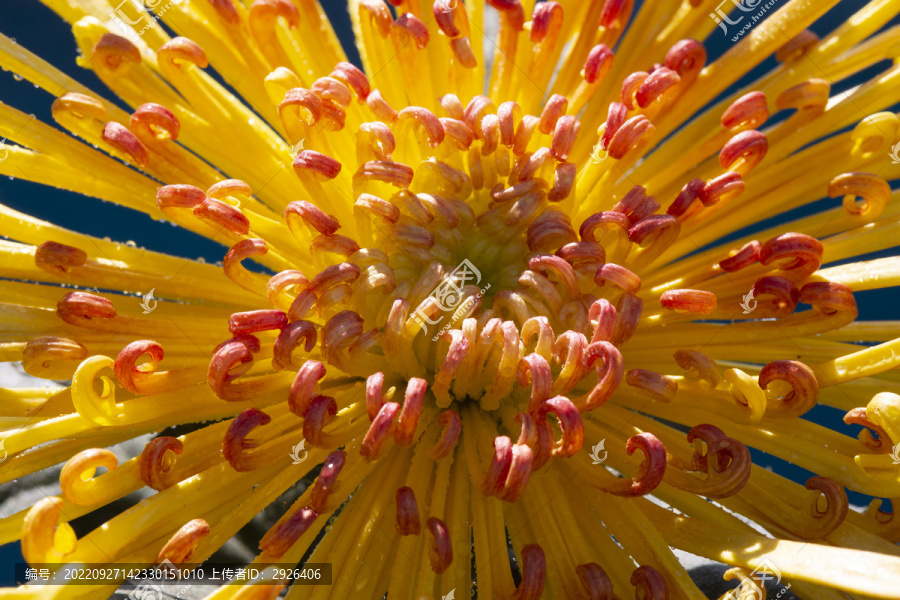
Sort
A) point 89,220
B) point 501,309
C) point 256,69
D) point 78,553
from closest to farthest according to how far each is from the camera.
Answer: point 78,553 < point 501,309 < point 256,69 < point 89,220

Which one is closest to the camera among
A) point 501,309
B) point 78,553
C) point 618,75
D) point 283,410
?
point 78,553

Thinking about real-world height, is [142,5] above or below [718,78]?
above

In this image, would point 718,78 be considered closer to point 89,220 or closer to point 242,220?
point 242,220

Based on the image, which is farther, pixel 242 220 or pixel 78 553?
pixel 242 220

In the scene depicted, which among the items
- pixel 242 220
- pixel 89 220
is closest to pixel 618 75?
pixel 242 220

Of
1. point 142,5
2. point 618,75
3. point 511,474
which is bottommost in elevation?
point 511,474

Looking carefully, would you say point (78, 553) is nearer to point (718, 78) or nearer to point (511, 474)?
point (511, 474)
